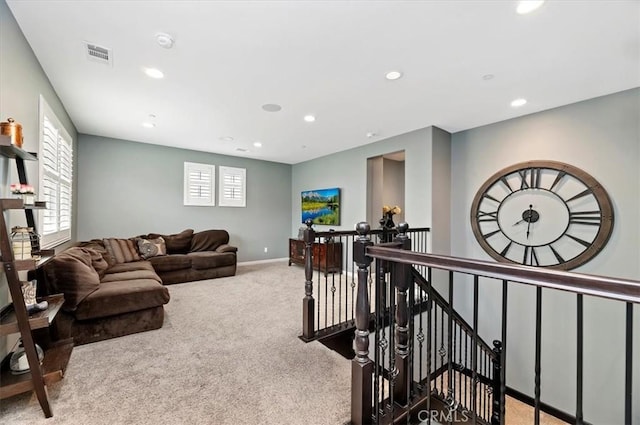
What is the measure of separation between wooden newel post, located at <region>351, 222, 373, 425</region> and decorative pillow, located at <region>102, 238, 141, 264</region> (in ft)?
14.7

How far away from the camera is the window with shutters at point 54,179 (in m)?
2.81

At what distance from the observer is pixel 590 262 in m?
3.39

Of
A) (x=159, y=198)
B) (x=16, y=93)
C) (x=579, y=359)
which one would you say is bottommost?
(x=579, y=359)

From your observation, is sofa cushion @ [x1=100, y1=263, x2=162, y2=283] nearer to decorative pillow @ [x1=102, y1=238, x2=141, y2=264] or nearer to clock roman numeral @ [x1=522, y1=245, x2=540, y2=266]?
decorative pillow @ [x1=102, y1=238, x2=141, y2=264]

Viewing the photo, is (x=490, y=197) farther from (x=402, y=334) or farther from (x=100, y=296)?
(x=100, y=296)

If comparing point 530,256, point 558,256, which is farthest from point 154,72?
point 558,256

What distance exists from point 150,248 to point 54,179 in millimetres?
1908

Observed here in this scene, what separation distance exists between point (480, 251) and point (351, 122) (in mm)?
2895

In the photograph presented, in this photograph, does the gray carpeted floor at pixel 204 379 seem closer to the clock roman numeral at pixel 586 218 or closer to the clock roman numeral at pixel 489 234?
the clock roman numeral at pixel 489 234

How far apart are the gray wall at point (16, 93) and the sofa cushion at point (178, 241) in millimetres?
2943

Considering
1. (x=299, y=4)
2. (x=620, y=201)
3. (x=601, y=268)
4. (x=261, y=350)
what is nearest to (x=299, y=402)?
(x=261, y=350)

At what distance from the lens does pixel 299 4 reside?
6.17 ft

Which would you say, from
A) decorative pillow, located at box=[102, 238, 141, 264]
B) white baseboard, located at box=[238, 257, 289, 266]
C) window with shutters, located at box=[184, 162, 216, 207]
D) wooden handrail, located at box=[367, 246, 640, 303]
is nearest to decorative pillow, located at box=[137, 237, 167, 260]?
decorative pillow, located at box=[102, 238, 141, 264]

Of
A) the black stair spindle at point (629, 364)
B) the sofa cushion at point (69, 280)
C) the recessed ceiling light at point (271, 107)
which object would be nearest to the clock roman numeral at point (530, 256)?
the black stair spindle at point (629, 364)
